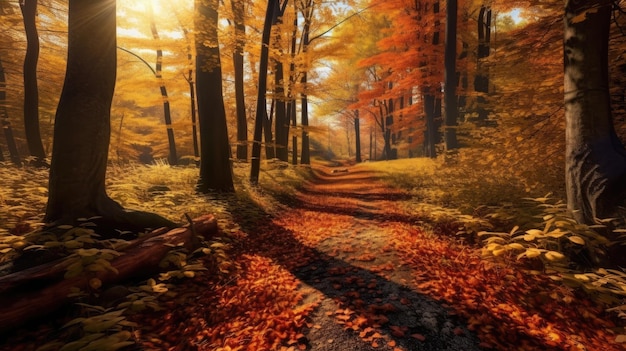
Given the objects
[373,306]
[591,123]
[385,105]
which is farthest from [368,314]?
[385,105]

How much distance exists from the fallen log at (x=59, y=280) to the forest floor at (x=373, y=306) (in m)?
0.21

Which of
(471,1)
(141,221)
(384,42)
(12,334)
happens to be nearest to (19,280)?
(12,334)

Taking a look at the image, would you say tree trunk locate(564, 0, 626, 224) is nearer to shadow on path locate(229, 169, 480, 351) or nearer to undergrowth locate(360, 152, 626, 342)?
undergrowth locate(360, 152, 626, 342)

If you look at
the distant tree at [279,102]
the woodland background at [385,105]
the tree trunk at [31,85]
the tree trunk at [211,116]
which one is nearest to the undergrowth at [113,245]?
the woodland background at [385,105]

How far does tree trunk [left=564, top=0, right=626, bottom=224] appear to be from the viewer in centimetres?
351

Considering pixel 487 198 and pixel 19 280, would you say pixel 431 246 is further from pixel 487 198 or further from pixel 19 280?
pixel 19 280

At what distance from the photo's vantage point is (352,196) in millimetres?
10711

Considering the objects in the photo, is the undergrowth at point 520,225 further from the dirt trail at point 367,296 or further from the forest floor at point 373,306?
the dirt trail at point 367,296

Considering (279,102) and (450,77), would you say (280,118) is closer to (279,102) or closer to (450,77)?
(279,102)

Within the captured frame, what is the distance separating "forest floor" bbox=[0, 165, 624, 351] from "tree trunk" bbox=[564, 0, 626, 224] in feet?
4.34

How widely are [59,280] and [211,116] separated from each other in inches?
229

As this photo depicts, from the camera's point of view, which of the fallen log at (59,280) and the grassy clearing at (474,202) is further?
the grassy clearing at (474,202)

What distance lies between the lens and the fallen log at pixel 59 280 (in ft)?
8.27

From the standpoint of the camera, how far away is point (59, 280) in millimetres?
2807
